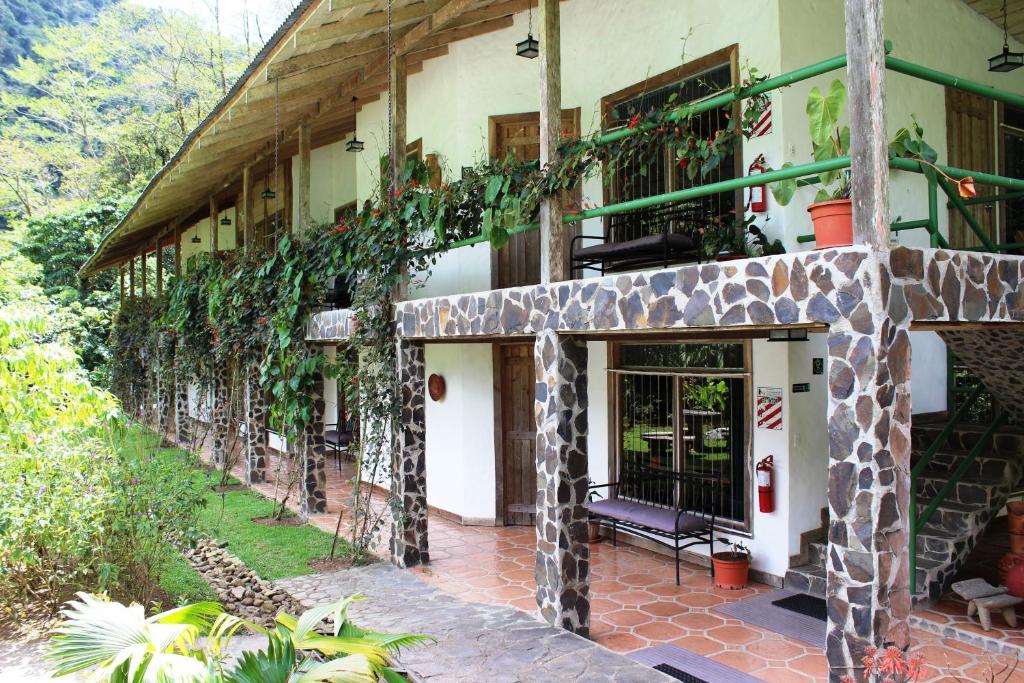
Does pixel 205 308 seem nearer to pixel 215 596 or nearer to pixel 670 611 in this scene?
pixel 215 596

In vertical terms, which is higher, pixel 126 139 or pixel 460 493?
pixel 126 139

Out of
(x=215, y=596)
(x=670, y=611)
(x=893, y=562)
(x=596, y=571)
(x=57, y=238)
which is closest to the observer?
(x=893, y=562)

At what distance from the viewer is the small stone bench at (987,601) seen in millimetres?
6270

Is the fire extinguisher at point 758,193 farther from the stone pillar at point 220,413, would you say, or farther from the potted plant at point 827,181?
the stone pillar at point 220,413

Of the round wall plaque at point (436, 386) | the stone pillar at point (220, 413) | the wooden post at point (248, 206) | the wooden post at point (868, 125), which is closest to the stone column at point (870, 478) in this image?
the wooden post at point (868, 125)

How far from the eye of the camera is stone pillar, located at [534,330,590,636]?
642 cm

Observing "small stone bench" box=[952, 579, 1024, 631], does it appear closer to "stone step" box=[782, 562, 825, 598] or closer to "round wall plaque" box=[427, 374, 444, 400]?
"stone step" box=[782, 562, 825, 598]

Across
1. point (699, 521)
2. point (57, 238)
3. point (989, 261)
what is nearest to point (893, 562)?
point (989, 261)

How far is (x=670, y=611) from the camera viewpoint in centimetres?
709

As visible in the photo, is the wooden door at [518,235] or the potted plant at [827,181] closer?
the potted plant at [827,181]

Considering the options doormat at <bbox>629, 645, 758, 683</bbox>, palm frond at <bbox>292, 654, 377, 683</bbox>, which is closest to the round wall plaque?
doormat at <bbox>629, 645, 758, 683</bbox>

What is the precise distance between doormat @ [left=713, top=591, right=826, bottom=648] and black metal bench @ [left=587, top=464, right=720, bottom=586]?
75cm

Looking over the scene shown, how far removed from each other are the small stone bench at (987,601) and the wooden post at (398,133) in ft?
20.6

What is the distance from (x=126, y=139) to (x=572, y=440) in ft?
97.0
